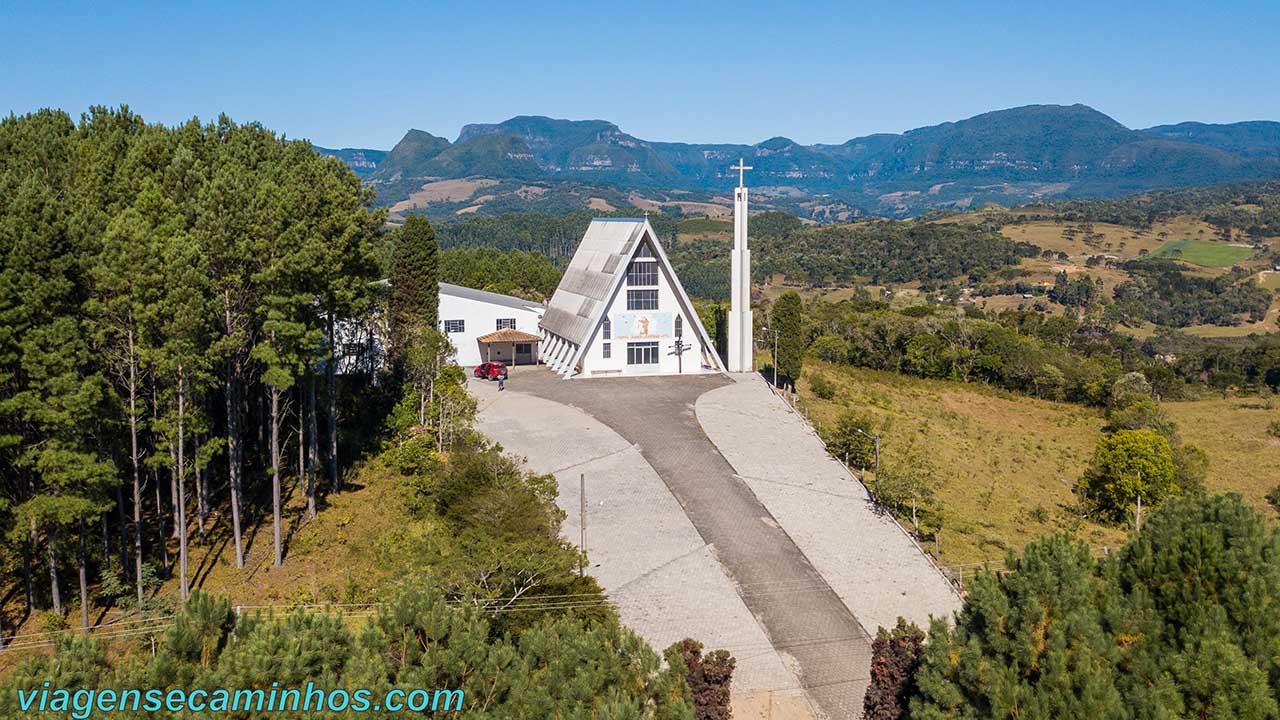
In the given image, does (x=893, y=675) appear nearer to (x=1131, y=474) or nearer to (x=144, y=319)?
(x=144, y=319)

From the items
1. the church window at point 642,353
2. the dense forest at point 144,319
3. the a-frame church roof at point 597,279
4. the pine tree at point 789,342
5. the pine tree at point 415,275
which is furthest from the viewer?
the pine tree at point 415,275

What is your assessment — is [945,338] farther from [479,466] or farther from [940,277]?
[940,277]

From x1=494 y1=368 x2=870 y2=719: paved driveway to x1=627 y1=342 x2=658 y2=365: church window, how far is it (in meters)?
1.43

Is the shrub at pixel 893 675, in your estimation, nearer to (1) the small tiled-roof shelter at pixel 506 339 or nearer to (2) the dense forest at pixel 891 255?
(1) the small tiled-roof shelter at pixel 506 339

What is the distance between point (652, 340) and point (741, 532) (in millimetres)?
16511

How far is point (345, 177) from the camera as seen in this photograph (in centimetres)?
2669

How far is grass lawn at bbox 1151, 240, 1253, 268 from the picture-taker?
5032 inches

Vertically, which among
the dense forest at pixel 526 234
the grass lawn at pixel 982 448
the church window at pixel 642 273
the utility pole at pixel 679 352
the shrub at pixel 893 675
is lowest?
the grass lawn at pixel 982 448

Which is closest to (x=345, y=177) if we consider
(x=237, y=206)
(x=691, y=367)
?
(x=237, y=206)

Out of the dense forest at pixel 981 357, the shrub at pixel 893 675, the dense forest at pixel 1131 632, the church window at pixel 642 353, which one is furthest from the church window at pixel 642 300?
the dense forest at pixel 1131 632

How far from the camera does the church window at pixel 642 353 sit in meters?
38.8

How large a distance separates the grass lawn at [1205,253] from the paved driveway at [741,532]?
118430 millimetres

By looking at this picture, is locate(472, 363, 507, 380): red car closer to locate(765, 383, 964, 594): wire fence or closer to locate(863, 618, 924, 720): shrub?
locate(765, 383, 964, 594): wire fence

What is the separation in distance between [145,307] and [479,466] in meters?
8.73
